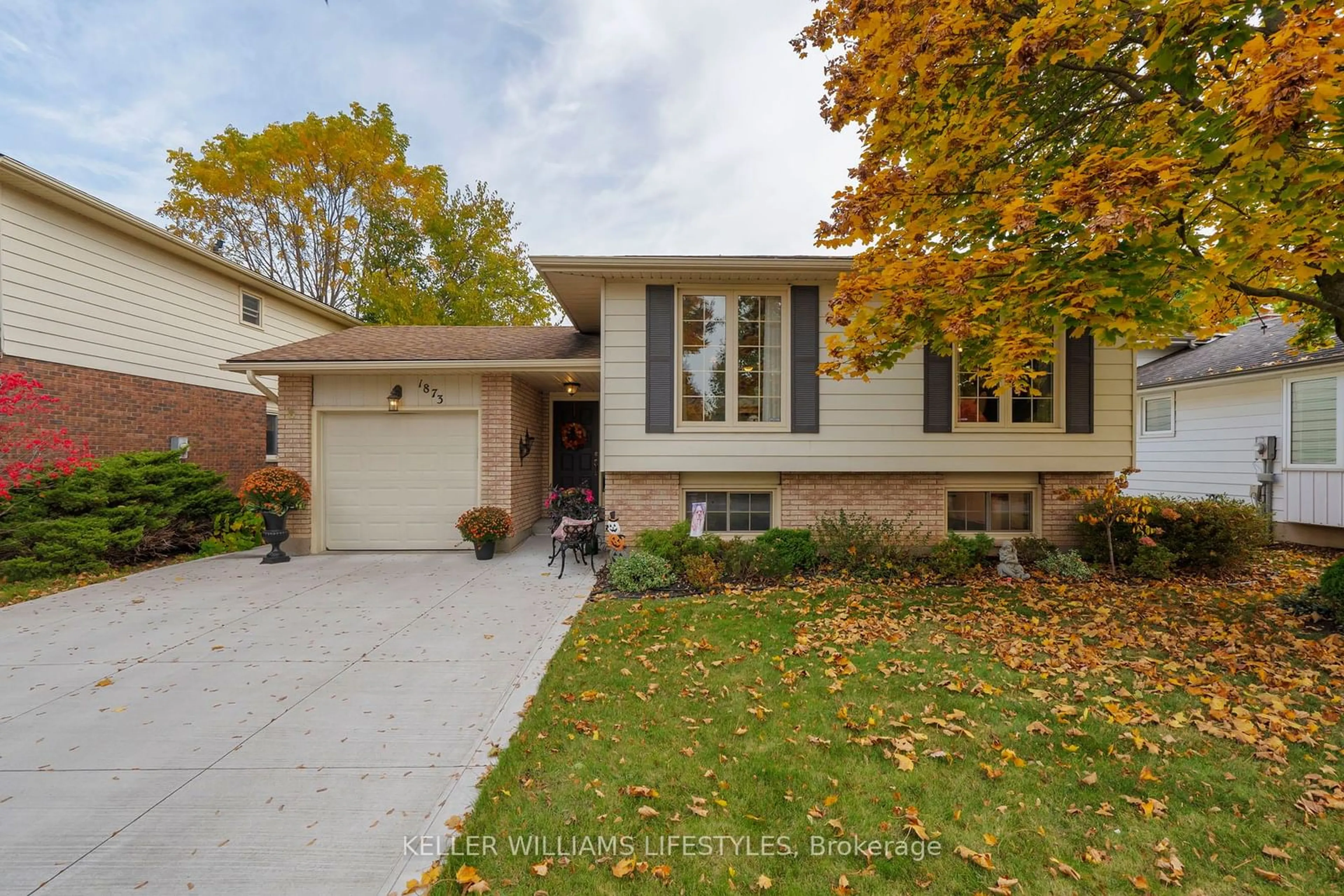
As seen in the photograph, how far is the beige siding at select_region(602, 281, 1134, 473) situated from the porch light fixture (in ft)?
7.51

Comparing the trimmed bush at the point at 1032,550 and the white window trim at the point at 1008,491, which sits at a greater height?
the white window trim at the point at 1008,491

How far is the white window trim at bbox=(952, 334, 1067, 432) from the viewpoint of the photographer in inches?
285

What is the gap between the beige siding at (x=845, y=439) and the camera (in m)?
7.12

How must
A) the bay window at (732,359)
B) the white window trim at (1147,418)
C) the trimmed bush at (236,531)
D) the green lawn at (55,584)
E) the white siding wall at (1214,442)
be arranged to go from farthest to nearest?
the white window trim at (1147,418) → the white siding wall at (1214,442) → the trimmed bush at (236,531) → the bay window at (732,359) → the green lawn at (55,584)

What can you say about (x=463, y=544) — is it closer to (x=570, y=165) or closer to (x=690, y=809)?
(x=690, y=809)

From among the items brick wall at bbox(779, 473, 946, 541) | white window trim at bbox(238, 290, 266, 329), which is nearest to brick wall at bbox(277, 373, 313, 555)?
white window trim at bbox(238, 290, 266, 329)

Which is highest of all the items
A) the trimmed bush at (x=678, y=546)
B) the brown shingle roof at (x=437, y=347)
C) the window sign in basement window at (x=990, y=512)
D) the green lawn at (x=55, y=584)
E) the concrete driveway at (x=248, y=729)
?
the brown shingle roof at (x=437, y=347)

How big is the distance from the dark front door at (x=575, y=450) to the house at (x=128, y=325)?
4.88 meters

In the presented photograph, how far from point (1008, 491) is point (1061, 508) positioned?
0.76 m

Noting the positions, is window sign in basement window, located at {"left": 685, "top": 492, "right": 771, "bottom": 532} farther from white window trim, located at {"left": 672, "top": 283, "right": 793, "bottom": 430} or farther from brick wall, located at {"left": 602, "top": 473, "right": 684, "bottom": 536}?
white window trim, located at {"left": 672, "top": 283, "right": 793, "bottom": 430}

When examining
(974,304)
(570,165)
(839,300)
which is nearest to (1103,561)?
(974,304)

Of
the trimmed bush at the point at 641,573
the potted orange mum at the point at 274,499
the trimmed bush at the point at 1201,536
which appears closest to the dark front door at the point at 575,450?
the trimmed bush at the point at 641,573

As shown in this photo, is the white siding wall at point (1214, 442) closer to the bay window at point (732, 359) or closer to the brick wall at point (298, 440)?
the bay window at point (732, 359)

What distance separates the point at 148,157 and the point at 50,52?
5092 mm
